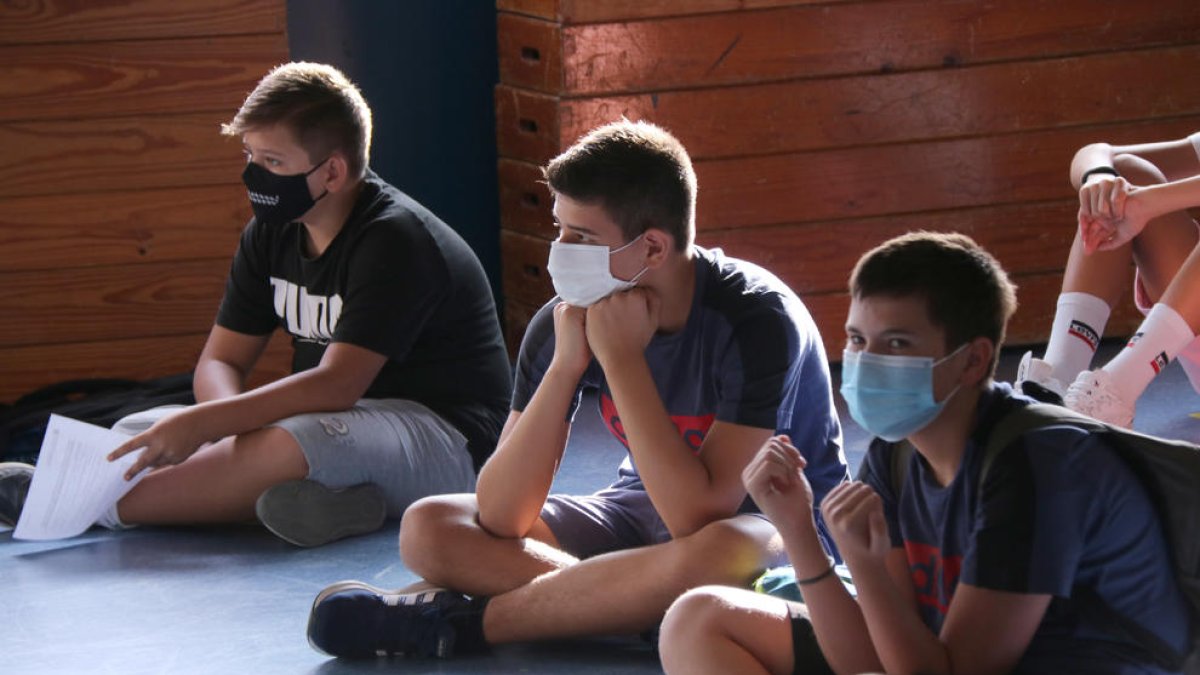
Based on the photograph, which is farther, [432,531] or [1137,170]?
[1137,170]

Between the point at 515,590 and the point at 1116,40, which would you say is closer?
the point at 515,590

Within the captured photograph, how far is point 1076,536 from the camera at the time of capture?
5.74 feet

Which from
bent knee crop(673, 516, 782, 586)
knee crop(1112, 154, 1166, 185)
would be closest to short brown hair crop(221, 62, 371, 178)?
bent knee crop(673, 516, 782, 586)

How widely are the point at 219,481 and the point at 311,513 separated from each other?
0.21 m

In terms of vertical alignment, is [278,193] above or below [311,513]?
above

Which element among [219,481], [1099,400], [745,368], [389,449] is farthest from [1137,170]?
[219,481]

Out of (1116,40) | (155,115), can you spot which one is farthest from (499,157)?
(1116,40)

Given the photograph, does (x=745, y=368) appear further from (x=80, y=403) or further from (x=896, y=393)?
(x=80, y=403)

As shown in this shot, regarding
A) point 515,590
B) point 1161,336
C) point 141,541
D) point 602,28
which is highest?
point 602,28

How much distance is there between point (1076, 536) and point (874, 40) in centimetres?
256

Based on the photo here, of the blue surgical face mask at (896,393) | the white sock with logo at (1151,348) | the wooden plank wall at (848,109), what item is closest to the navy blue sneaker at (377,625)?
the blue surgical face mask at (896,393)

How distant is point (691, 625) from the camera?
2.05m

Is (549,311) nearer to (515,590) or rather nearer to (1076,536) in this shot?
(515,590)

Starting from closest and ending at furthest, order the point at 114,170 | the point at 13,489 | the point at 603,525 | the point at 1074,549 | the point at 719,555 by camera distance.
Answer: the point at 1074,549 → the point at 719,555 → the point at 603,525 → the point at 13,489 → the point at 114,170
